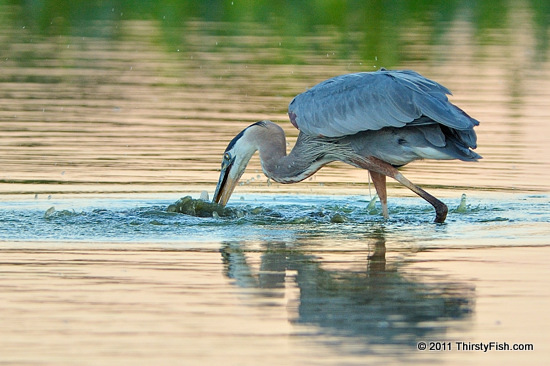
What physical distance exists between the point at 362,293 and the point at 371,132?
117 inches

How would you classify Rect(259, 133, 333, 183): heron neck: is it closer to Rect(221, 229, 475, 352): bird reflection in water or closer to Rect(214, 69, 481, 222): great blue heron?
Rect(214, 69, 481, 222): great blue heron

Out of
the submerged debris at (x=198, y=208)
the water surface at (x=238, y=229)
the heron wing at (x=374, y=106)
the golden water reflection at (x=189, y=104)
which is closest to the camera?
the water surface at (x=238, y=229)

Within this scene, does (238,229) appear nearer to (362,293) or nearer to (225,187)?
(225,187)

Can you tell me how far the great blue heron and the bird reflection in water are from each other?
128 cm

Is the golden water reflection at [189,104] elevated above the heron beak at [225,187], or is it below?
below

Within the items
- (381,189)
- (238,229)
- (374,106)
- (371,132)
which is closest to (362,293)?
(238,229)

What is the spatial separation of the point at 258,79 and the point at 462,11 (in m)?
14.1

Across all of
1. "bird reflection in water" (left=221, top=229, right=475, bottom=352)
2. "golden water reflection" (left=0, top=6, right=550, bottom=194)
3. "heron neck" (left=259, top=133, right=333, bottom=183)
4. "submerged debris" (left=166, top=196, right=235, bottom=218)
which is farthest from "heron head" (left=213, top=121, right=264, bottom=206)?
"bird reflection in water" (left=221, top=229, right=475, bottom=352)

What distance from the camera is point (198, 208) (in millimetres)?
9906

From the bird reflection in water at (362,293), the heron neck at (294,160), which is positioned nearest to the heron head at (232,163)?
the heron neck at (294,160)

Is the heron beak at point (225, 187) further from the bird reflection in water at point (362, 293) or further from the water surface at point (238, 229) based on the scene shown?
the bird reflection in water at point (362, 293)

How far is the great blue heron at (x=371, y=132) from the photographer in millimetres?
9266

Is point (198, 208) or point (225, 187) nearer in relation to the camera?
point (198, 208)

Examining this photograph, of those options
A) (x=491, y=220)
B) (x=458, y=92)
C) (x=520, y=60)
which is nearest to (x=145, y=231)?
(x=491, y=220)
